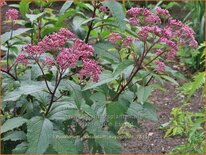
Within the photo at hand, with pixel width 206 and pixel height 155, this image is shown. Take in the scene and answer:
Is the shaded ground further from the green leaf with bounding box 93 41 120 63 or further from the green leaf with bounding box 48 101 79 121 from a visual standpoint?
the green leaf with bounding box 48 101 79 121

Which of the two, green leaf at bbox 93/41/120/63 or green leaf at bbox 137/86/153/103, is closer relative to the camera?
green leaf at bbox 137/86/153/103

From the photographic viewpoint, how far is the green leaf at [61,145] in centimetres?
145

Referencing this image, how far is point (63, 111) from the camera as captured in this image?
4.95ft

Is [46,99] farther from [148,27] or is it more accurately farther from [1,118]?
[148,27]

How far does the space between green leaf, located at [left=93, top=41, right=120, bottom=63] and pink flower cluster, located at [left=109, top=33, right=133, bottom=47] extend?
3 centimetres

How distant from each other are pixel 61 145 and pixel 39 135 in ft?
0.31

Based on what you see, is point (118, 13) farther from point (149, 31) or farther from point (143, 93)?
point (143, 93)

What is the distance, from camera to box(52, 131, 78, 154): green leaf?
145cm

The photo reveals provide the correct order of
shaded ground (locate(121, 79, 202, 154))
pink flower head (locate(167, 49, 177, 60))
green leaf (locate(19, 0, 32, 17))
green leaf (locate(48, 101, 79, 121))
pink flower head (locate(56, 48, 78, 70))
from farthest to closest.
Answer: shaded ground (locate(121, 79, 202, 154)) < green leaf (locate(19, 0, 32, 17)) < pink flower head (locate(167, 49, 177, 60)) < green leaf (locate(48, 101, 79, 121)) < pink flower head (locate(56, 48, 78, 70))

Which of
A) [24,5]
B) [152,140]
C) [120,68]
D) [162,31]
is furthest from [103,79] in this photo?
[152,140]

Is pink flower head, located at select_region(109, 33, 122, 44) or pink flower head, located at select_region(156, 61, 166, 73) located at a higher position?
pink flower head, located at select_region(109, 33, 122, 44)

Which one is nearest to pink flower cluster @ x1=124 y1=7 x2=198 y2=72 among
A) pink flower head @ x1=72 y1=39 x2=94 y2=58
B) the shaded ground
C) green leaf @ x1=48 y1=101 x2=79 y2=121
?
pink flower head @ x1=72 y1=39 x2=94 y2=58

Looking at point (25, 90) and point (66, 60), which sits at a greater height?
point (66, 60)

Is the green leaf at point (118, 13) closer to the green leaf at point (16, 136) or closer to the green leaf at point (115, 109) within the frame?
the green leaf at point (115, 109)
